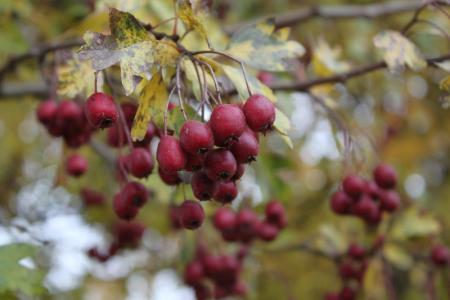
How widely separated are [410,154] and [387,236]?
1.43 meters

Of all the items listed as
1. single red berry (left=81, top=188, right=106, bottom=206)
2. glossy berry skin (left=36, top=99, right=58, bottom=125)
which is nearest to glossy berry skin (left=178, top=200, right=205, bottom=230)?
glossy berry skin (left=36, top=99, right=58, bottom=125)

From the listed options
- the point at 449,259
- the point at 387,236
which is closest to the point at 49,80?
the point at 387,236

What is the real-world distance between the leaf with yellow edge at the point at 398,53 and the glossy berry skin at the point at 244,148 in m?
0.66

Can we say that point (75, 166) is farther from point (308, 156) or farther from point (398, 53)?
point (308, 156)

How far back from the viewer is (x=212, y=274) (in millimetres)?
2475

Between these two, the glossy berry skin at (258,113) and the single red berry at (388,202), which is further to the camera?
the single red berry at (388,202)

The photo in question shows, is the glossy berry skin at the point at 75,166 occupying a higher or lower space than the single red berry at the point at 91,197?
higher

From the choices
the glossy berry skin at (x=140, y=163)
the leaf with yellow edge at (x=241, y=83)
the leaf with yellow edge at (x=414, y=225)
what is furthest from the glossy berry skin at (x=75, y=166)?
the leaf with yellow edge at (x=414, y=225)

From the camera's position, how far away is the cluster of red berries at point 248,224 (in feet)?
7.61

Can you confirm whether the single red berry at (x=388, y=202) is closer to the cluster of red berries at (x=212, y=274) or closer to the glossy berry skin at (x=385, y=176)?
the glossy berry skin at (x=385, y=176)

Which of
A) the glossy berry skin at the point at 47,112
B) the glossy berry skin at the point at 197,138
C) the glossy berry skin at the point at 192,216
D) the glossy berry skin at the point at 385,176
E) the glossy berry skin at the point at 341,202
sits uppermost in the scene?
the glossy berry skin at the point at 197,138

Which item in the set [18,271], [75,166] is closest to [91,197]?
[75,166]

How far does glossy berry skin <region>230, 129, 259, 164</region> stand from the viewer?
1354 mm

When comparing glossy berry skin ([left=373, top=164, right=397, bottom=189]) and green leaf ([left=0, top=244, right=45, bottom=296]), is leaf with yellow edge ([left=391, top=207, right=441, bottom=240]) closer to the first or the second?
glossy berry skin ([left=373, top=164, right=397, bottom=189])
